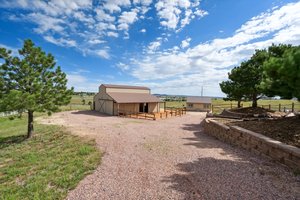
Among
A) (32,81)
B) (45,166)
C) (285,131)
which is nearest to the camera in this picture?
(45,166)

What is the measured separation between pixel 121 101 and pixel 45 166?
17.8 m

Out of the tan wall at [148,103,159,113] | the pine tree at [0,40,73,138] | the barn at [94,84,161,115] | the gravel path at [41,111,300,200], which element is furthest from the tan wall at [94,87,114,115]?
the gravel path at [41,111,300,200]

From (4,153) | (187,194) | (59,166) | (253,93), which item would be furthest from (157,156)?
(253,93)

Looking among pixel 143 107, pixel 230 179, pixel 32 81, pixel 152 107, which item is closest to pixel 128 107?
pixel 143 107

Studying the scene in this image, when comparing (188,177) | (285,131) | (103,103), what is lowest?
(188,177)

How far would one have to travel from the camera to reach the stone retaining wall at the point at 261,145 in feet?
17.8

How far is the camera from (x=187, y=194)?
4484 mm

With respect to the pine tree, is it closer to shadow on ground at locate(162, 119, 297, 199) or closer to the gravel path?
the gravel path

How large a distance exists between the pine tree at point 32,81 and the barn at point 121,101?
11.5 meters

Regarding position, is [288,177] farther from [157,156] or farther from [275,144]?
[157,156]

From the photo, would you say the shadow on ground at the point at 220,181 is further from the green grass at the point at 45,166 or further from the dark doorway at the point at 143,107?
the dark doorway at the point at 143,107

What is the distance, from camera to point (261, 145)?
22.2ft

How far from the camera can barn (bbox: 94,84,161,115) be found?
25605 millimetres

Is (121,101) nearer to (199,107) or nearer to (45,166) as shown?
(45,166)
